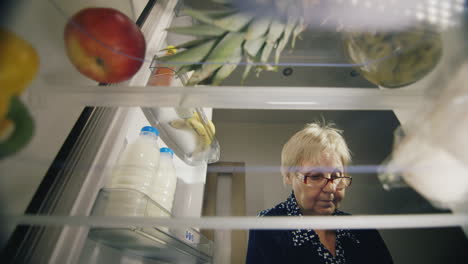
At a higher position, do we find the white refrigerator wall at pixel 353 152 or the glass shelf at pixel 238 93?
the white refrigerator wall at pixel 353 152

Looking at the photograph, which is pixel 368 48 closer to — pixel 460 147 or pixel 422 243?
pixel 460 147

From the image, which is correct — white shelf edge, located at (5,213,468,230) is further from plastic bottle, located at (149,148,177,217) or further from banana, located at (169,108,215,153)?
banana, located at (169,108,215,153)

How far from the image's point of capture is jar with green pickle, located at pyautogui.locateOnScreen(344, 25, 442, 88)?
0.32 meters

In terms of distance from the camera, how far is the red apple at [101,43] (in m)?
0.34

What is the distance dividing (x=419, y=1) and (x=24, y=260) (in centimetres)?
68

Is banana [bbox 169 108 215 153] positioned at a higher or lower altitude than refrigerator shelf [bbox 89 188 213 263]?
higher

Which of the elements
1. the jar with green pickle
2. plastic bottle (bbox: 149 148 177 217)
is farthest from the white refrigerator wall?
the jar with green pickle

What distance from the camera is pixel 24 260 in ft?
1.04

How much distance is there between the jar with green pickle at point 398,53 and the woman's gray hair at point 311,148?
0.61m

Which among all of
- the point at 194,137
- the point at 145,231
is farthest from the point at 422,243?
the point at 145,231

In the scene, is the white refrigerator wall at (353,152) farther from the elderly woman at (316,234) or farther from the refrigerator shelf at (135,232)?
the refrigerator shelf at (135,232)

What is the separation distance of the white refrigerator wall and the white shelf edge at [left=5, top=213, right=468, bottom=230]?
1322 mm

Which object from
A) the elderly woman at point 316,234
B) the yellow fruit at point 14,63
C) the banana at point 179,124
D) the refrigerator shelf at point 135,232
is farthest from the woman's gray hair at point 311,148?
the yellow fruit at point 14,63

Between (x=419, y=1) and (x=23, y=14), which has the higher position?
(x=419, y=1)
